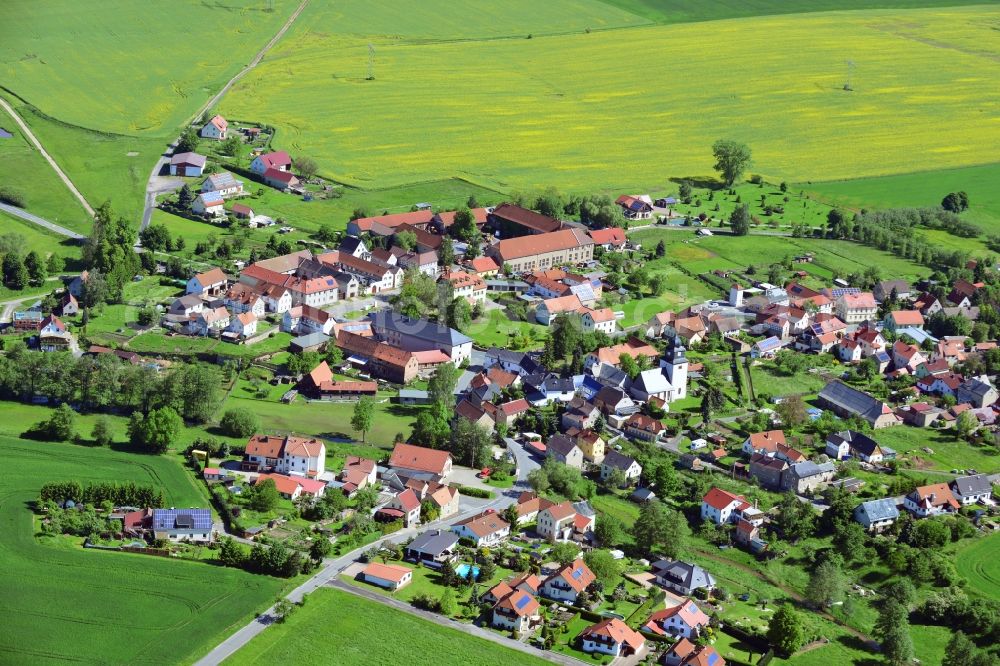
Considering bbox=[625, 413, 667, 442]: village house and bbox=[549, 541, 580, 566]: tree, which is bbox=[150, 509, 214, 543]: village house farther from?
bbox=[625, 413, 667, 442]: village house

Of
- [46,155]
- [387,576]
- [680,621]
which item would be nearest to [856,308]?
[680,621]

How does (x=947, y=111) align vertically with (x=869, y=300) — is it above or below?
above

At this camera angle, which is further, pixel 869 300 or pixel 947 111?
pixel 947 111

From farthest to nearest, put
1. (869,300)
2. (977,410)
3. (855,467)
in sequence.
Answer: (869,300), (977,410), (855,467)

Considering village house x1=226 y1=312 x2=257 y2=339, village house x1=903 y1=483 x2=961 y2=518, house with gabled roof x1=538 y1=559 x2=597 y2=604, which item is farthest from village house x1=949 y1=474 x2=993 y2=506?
village house x1=226 y1=312 x2=257 y2=339

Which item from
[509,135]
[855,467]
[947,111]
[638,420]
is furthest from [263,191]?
[947,111]

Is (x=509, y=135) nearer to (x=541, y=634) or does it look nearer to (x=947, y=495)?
(x=947, y=495)
